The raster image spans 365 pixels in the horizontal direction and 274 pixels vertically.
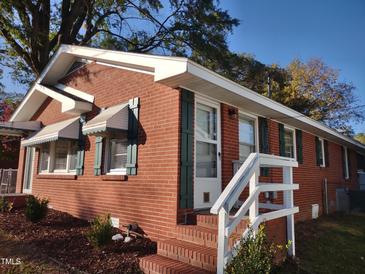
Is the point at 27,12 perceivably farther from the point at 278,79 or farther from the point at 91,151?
the point at 278,79

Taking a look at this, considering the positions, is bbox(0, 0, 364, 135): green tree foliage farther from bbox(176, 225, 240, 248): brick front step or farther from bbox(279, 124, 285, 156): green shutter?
bbox(176, 225, 240, 248): brick front step

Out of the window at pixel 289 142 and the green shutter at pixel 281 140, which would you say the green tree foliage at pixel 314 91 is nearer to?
the window at pixel 289 142

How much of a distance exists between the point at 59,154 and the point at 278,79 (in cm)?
1931

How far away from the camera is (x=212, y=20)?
15.2 metres

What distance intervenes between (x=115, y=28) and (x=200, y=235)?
571 inches

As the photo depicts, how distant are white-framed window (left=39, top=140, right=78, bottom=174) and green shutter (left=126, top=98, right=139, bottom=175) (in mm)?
3172

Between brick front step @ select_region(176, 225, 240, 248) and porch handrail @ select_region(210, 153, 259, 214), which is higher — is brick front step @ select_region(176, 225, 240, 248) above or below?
below

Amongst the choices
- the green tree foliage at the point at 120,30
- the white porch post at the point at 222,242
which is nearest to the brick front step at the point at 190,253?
the white porch post at the point at 222,242

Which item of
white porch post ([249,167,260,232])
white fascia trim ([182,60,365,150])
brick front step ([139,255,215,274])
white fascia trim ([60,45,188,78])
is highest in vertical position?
white fascia trim ([60,45,188,78])

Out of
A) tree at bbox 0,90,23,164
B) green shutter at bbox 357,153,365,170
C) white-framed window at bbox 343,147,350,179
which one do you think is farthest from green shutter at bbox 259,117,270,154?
tree at bbox 0,90,23,164

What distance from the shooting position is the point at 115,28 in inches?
656

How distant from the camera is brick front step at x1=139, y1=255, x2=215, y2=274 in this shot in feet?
14.2

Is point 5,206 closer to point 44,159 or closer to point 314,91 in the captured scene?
point 44,159

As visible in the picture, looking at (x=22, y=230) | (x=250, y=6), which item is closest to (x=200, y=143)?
(x=22, y=230)
